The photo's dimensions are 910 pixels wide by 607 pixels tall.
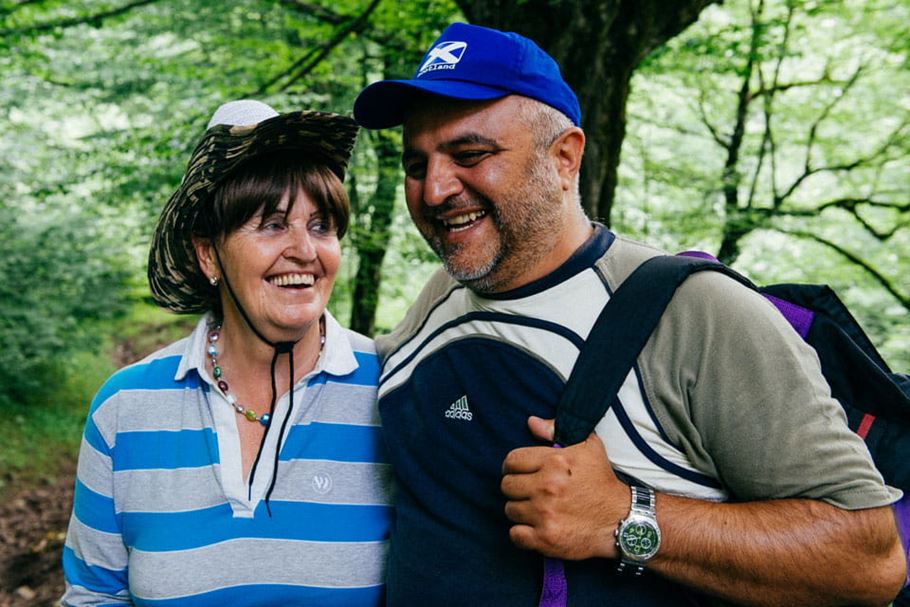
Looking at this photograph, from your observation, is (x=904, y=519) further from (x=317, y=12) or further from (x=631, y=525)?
(x=317, y=12)

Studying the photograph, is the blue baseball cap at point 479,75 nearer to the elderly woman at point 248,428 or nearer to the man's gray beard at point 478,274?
the elderly woman at point 248,428

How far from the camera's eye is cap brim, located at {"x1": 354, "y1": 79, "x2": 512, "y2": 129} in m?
1.81

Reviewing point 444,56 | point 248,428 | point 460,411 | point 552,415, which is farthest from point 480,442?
point 444,56

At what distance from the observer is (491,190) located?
1849 mm

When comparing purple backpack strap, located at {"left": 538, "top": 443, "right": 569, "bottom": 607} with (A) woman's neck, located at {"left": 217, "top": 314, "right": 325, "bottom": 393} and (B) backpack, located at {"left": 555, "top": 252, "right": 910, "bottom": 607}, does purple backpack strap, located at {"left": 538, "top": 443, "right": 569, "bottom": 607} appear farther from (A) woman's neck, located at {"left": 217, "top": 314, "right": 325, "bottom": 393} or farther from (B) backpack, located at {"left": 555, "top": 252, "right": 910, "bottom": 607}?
(A) woman's neck, located at {"left": 217, "top": 314, "right": 325, "bottom": 393}

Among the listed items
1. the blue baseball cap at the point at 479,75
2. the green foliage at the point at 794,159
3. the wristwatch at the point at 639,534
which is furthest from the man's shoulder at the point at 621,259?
the green foliage at the point at 794,159

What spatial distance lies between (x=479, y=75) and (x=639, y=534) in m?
1.23

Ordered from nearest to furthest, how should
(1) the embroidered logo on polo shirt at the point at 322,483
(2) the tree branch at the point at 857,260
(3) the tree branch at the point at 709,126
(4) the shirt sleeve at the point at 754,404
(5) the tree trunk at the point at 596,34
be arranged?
1. (4) the shirt sleeve at the point at 754,404
2. (1) the embroidered logo on polo shirt at the point at 322,483
3. (5) the tree trunk at the point at 596,34
4. (2) the tree branch at the point at 857,260
5. (3) the tree branch at the point at 709,126

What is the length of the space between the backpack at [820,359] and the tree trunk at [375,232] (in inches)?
229

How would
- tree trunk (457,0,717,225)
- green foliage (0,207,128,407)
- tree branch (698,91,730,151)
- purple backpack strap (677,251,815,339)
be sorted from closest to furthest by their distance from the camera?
purple backpack strap (677,251,815,339) < tree trunk (457,0,717,225) < green foliage (0,207,128,407) < tree branch (698,91,730,151)

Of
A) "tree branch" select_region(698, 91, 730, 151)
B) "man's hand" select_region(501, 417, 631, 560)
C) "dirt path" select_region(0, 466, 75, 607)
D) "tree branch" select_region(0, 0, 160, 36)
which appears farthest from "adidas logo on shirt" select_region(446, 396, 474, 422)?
"tree branch" select_region(698, 91, 730, 151)

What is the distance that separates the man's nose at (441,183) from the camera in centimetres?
186

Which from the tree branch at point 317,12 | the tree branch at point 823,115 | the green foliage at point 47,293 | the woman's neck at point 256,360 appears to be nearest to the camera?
the woman's neck at point 256,360

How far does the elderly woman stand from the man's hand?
2.30 ft
